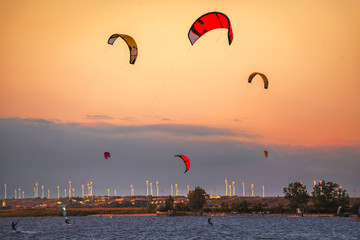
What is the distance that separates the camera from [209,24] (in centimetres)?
4469

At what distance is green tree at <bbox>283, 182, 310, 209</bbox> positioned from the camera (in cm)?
18588

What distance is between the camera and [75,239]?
77125 millimetres

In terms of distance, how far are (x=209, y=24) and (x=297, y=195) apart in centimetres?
15062

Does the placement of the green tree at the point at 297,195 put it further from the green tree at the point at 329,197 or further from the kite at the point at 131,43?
the kite at the point at 131,43

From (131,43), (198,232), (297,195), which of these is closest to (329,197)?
(297,195)

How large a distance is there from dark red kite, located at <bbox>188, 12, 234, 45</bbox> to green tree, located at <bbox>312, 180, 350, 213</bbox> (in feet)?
461

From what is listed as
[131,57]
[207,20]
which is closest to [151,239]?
[131,57]

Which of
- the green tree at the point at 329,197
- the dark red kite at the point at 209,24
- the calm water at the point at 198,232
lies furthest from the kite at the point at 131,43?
the green tree at the point at 329,197

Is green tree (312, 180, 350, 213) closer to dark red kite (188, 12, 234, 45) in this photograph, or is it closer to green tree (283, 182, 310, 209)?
green tree (283, 182, 310, 209)

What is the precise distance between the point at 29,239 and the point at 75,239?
312 inches

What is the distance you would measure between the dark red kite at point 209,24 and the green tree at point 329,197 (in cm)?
14050

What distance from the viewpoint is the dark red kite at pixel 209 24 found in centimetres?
4303

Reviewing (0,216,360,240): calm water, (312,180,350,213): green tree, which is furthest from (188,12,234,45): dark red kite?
(312,180,350,213): green tree

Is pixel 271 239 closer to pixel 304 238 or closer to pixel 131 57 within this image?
pixel 304 238
